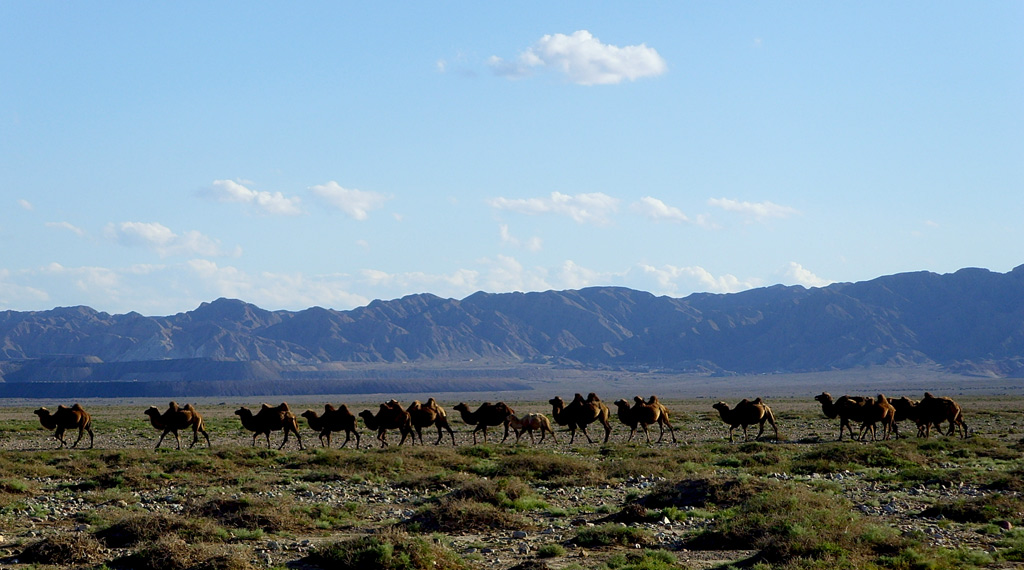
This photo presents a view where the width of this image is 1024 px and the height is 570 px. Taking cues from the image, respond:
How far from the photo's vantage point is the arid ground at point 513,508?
45.9 feet

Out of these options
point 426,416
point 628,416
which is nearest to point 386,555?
point 426,416

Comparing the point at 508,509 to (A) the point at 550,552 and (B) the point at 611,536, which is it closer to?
(B) the point at 611,536

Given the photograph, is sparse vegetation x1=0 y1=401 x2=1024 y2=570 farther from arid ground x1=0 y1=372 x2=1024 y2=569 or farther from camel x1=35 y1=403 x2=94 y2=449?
camel x1=35 y1=403 x2=94 y2=449

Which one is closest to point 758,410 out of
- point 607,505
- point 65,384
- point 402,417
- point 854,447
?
point 854,447

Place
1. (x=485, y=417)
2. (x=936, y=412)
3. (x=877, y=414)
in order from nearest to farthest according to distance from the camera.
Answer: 1. (x=877, y=414)
2. (x=936, y=412)
3. (x=485, y=417)

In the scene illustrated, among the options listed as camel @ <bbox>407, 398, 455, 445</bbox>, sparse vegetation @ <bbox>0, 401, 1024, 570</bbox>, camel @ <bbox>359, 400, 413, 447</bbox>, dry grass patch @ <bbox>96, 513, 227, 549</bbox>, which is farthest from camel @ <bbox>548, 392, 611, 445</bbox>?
dry grass patch @ <bbox>96, 513, 227, 549</bbox>

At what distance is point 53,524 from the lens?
17.3 m

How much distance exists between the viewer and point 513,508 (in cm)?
1830

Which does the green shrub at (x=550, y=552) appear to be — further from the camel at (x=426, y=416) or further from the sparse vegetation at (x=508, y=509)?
the camel at (x=426, y=416)

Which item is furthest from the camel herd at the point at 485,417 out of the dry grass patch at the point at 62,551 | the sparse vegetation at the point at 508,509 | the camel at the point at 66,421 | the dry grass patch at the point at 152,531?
the dry grass patch at the point at 62,551

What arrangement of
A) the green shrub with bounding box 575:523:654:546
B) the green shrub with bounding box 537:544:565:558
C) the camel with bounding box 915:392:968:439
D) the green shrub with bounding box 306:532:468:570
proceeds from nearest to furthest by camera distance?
the green shrub with bounding box 306:532:468:570
the green shrub with bounding box 537:544:565:558
the green shrub with bounding box 575:523:654:546
the camel with bounding box 915:392:968:439

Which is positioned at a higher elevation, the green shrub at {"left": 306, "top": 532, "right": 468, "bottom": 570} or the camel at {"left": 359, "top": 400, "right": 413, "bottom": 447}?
the camel at {"left": 359, "top": 400, "right": 413, "bottom": 447}

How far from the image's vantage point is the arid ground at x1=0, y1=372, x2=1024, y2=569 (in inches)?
551

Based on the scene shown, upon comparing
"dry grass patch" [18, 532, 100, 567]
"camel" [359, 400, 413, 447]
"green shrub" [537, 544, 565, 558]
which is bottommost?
"green shrub" [537, 544, 565, 558]
